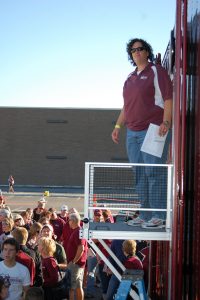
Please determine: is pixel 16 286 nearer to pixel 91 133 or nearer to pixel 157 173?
pixel 157 173

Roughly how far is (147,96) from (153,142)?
1.47 feet

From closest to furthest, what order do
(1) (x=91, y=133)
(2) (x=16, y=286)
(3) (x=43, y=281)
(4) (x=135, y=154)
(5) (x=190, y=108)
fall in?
(5) (x=190, y=108), (4) (x=135, y=154), (2) (x=16, y=286), (3) (x=43, y=281), (1) (x=91, y=133)

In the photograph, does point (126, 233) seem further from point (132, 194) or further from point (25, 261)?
point (25, 261)

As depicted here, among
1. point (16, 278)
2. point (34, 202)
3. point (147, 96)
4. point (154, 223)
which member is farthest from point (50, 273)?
point (34, 202)

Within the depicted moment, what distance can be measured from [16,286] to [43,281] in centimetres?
67

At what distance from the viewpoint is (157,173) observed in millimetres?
3986


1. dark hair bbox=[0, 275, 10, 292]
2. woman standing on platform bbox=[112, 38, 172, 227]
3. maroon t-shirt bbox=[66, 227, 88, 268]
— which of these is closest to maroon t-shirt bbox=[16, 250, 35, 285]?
dark hair bbox=[0, 275, 10, 292]

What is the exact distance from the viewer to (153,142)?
156 inches

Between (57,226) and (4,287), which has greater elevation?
(4,287)

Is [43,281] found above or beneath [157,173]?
beneath

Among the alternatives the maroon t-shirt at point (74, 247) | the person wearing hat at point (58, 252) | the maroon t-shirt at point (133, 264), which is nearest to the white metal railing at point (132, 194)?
the maroon t-shirt at point (133, 264)

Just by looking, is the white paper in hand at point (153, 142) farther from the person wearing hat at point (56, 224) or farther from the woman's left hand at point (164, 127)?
the person wearing hat at point (56, 224)

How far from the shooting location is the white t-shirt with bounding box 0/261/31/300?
15.0 feet

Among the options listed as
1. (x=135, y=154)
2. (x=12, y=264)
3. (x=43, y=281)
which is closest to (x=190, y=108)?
(x=135, y=154)
